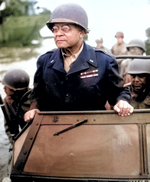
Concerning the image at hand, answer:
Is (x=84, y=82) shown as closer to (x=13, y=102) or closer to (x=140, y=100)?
(x=140, y=100)

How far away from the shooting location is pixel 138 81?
4.62m

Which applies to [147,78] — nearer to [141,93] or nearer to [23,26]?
[141,93]

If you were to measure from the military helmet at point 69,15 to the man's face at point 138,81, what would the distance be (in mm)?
2118

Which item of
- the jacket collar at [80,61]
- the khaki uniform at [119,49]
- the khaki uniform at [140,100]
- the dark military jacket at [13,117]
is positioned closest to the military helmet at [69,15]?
the jacket collar at [80,61]

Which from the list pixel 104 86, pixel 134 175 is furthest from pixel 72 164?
pixel 104 86

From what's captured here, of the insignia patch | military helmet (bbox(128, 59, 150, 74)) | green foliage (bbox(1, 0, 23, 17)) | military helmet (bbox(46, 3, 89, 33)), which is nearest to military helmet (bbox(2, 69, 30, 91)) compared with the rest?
military helmet (bbox(128, 59, 150, 74))

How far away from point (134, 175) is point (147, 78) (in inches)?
108

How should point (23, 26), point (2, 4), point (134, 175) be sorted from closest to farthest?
1. point (134, 175)
2. point (2, 4)
3. point (23, 26)

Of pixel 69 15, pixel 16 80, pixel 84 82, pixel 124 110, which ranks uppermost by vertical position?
pixel 69 15

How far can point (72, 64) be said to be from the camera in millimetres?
2674

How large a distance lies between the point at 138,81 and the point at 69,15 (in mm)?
2363

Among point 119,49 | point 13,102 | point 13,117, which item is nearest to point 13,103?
point 13,102

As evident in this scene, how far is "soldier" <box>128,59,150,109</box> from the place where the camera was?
4408 millimetres

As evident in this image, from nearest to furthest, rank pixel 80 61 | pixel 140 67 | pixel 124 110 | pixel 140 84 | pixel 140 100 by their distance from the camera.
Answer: pixel 124 110, pixel 80 61, pixel 140 100, pixel 140 84, pixel 140 67
